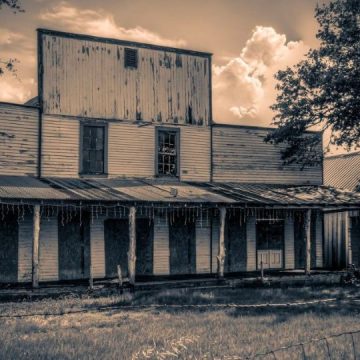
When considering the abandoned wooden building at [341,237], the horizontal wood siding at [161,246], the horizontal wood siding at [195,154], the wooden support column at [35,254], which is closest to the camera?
the wooden support column at [35,254]

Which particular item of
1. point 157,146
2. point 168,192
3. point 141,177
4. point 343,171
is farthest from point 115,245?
point 343,171

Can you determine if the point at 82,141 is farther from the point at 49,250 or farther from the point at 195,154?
the point at 195,154

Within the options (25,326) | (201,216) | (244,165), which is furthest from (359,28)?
(25,326)

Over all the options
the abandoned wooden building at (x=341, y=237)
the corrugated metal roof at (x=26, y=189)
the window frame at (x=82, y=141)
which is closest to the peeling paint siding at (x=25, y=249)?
the corrugated metal roof at (x=26, y=189)

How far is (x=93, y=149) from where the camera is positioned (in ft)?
72.1

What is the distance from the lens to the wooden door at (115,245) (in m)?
21.1

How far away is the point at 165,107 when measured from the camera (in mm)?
23500

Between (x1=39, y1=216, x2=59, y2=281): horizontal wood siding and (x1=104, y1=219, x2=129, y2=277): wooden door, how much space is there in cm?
184

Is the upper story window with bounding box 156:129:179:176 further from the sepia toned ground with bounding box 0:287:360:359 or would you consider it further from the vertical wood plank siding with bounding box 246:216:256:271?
the sepia toned ground with bounding box 0:287:360:359

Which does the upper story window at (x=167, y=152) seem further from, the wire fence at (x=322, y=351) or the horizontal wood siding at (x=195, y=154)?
the wire fence at (x=322, y=351)

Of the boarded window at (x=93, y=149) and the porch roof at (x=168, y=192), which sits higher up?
the boarded window at (x=93, y=149)

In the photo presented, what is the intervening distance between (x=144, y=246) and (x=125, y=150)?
3743mm

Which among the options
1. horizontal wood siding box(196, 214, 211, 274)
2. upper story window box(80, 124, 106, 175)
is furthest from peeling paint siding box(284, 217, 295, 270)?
upper story window box(80, 124, 106, 175)

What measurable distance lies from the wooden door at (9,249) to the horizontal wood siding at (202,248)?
6.94m
